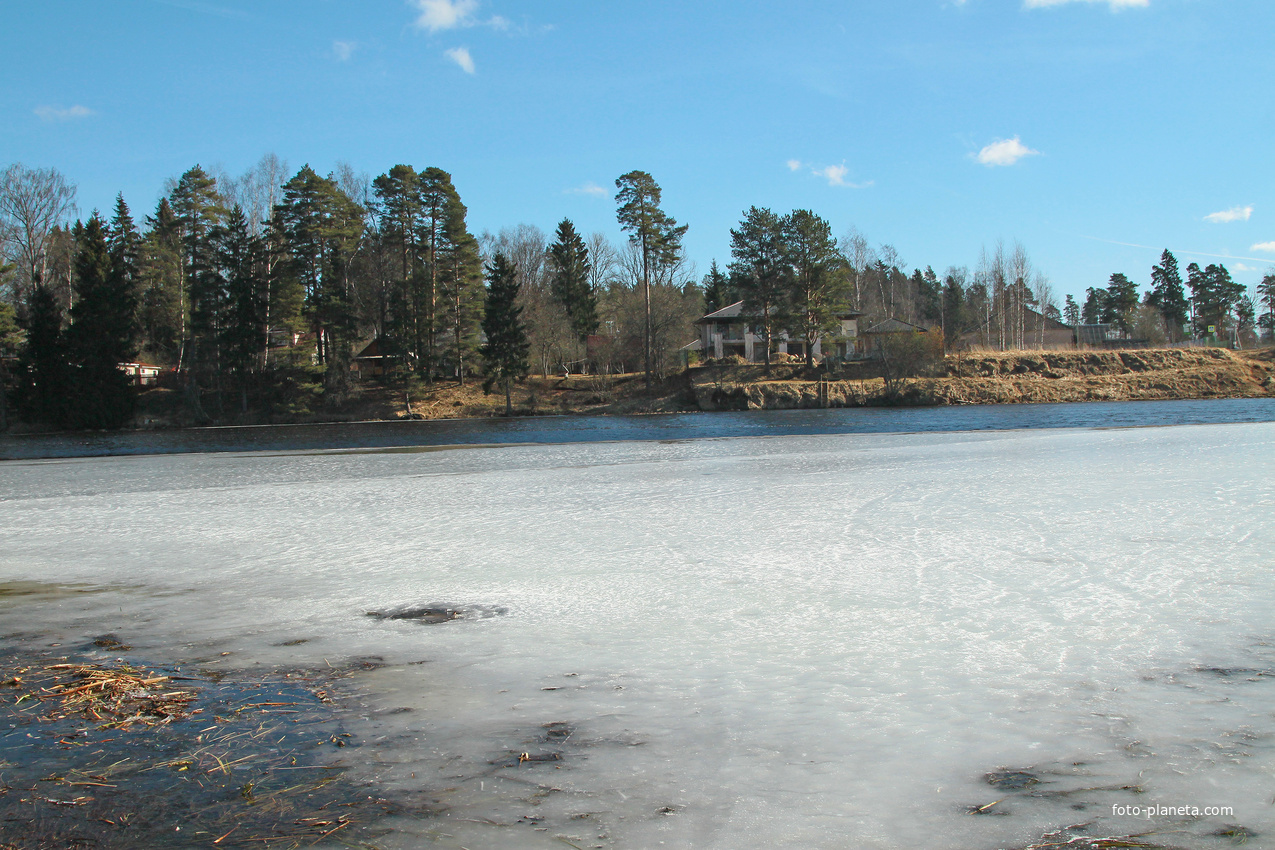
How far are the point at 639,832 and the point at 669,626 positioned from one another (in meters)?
2.84

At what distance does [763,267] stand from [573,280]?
82.1 feet

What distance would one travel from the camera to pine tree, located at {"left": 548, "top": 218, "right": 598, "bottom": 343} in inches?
3034

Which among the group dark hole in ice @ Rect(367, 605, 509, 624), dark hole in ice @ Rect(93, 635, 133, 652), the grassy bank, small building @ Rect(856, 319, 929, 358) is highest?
small building @ Rect(856, 319, 929, 358)

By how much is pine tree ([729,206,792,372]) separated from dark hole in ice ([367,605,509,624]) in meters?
53.0

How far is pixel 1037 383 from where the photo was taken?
54.3 m

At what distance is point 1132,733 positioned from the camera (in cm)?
390

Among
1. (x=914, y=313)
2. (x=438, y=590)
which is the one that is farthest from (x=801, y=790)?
(x=914, y=313)

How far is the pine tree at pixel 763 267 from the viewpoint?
190ft

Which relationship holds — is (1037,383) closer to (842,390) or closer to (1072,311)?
(842,390)

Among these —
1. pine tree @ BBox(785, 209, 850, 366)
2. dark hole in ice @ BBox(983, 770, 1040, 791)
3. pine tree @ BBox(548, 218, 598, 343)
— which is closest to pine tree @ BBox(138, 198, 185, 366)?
pine tree @ BBox(548, 218, 598, 343)

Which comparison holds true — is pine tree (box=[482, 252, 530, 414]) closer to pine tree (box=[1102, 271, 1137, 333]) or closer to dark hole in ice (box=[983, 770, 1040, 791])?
dark hole in ice (box=[983, 770, 1040, 791])

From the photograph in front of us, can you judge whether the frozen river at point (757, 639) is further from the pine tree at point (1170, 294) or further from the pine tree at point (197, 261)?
the pine tree at point (1170, 294)

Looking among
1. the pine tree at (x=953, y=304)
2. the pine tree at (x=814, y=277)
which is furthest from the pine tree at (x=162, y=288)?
the pine tree at (x=953, y=304)

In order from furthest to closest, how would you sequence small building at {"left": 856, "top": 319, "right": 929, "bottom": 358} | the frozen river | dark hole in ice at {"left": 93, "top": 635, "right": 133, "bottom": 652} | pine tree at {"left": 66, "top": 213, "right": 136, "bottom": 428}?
1. small building at {"left": 856, "top": 319, "right": 929, "bottom": 358}
2. pine tree at {"left": 66, "top": 213, "right": 136, "bottom": 428}
3. dark hole in ice at {"left": 93, "top": 635, "right": 133, "bottom": 652}
4. the frozen river
